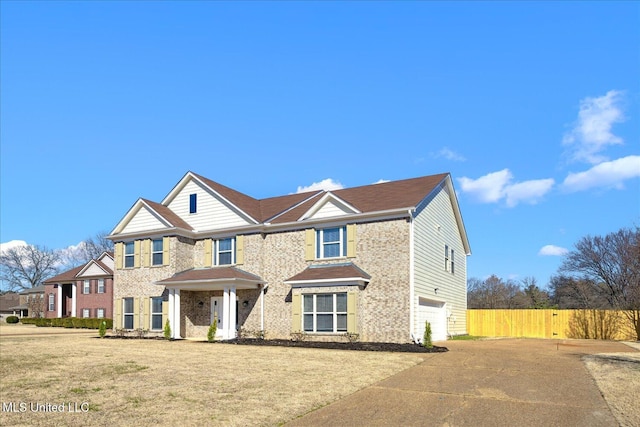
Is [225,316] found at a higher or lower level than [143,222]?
lower

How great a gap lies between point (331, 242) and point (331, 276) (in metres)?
2.23

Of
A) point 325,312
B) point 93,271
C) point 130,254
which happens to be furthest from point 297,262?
point 93,271

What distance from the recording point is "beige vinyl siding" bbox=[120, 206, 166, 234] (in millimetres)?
28797

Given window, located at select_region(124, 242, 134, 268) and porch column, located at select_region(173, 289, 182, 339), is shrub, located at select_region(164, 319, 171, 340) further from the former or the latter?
window, located at select_region(124, 242, 134, 268)

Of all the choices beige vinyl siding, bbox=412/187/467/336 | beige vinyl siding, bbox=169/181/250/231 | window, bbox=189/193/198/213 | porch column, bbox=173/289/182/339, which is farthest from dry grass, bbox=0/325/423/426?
window, bbox=189/193/198/213

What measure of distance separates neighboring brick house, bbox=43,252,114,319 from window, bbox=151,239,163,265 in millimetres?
21134

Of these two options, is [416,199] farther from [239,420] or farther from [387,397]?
[239,420]

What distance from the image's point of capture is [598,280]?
52844mm

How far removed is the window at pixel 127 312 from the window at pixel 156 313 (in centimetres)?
182

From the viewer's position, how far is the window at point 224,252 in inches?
1095

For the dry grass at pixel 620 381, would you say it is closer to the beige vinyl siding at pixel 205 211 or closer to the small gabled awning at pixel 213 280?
the small gabled awning at pixel 213 280

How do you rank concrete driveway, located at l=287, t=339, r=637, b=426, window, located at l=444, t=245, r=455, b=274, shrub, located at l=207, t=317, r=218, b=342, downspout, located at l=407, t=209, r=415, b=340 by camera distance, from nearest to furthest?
concrete driveway, located at l=287, t=339, r=637, b=426 → downspout, located at l=407, t=209, r=415, b=340 → shrub, located at l=207, t=317, r=218, b=342 → window, located at l=444, t=245, r=455, b=274

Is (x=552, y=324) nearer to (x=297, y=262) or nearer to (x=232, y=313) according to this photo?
(x=297, y=262)

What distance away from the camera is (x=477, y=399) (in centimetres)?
1025
